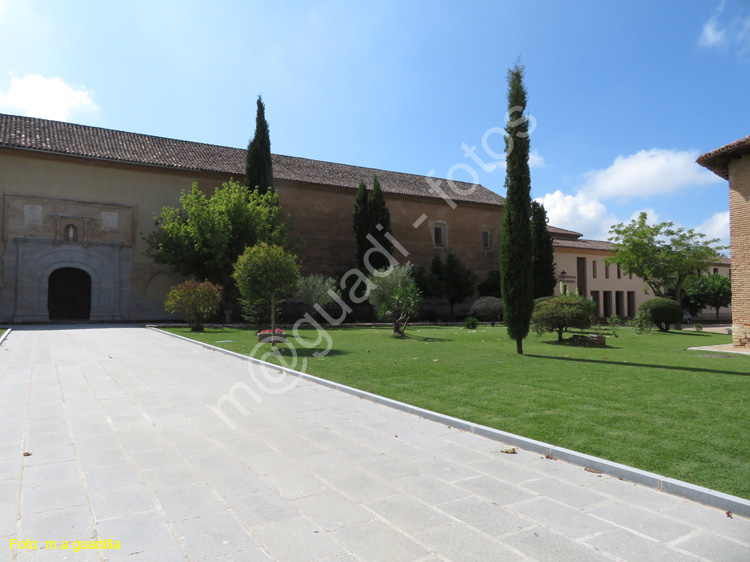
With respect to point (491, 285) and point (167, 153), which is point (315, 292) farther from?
point (491, 285)

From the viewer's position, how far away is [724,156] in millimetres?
16266

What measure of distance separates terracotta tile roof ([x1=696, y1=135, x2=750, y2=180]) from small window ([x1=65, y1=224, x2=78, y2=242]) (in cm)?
2811

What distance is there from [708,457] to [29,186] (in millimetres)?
29789

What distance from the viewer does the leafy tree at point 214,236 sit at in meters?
24.1

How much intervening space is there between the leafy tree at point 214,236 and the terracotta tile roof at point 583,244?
2517 centimetres

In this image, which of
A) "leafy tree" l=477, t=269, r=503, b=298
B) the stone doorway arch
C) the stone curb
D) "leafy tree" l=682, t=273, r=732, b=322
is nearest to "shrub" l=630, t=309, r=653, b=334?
"leafy tree" l=477, t=269, r=503, b=298

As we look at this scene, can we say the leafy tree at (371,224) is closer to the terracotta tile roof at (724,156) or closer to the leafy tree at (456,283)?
the leafy tree at (456,283)

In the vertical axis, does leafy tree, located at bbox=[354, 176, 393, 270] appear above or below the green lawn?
above

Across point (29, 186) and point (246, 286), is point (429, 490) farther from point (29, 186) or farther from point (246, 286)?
point (29, 186)

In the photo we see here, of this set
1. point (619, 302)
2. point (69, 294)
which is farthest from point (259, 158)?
point (619, 302)

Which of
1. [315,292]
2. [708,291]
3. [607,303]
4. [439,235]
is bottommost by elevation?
[607,303]

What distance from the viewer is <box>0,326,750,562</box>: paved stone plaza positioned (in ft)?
9.02

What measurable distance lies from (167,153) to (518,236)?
2463 centimetres

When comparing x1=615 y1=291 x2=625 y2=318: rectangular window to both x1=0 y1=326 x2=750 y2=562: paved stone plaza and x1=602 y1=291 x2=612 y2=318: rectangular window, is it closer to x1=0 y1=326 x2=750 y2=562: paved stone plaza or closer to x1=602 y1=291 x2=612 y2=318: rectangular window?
x1=602 y1=291 x2=612 y2=318: rectangular window
